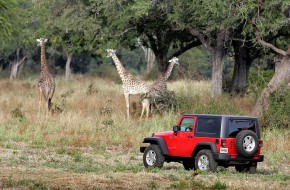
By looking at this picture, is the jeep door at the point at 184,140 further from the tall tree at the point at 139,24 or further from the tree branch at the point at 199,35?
the tree branch at the point at 199,35

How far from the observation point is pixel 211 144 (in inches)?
574

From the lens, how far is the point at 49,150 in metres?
18.5

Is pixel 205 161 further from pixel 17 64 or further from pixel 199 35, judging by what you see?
pixel 17 64

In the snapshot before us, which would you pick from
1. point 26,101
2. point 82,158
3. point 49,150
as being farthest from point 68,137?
point 26,101

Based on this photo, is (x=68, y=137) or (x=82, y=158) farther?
(x=68, y=137)

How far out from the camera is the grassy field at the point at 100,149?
40.6 ft

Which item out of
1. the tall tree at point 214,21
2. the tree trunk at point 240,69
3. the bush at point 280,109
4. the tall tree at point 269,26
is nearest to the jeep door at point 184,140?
the bush at point 280,109

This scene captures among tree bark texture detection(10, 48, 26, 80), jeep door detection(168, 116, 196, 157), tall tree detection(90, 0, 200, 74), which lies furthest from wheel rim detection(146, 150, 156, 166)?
tree bark texture detection(10, 48, 26, 80)

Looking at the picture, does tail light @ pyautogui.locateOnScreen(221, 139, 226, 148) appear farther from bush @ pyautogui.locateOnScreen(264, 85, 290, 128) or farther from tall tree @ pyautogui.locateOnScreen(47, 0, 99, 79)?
tall tree @ pyautogui.locateOnScreen(47, 0, 99, 79)

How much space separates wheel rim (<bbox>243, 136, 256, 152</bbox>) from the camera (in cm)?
1459

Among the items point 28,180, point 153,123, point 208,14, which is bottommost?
point 28,180

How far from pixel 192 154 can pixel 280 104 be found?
891cm

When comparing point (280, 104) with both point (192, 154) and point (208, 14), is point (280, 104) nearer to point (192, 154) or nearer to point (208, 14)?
point (208, 14)

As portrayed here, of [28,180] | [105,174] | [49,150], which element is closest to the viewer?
[28,180]
